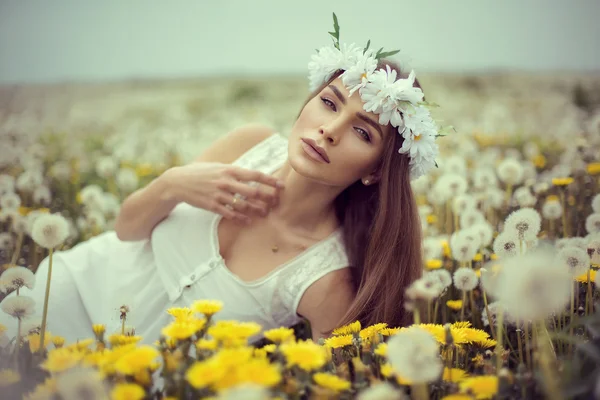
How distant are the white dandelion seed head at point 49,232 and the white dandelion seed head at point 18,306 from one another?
0.22 m

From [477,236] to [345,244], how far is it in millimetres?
632

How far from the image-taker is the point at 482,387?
1.18 m

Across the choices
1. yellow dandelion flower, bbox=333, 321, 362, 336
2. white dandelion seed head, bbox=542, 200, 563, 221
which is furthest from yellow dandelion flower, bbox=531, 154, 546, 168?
yellow dandelion flower, bbox=333, 321, 362, 336

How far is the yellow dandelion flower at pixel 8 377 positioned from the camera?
1228 mm

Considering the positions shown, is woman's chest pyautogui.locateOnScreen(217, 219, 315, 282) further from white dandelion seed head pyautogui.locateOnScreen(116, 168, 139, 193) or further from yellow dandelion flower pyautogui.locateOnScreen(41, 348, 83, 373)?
white dandelion seed head pyautogui.locateOnScreen(116, 168, 139, 193)

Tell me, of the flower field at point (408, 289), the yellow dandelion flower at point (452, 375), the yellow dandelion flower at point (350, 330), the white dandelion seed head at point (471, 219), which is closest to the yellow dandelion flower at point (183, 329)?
the flower field at point (408, 289)

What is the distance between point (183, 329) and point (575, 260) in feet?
4.78

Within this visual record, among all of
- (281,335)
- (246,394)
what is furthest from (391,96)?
(246,394)

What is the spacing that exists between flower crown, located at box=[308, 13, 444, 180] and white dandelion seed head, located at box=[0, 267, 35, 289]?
1374mm

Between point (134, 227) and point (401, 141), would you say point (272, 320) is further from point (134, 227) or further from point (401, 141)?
point (401, 141)

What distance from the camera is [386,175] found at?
2268mm

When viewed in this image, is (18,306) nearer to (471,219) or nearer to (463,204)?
(471,219)

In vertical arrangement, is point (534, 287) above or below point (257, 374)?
above

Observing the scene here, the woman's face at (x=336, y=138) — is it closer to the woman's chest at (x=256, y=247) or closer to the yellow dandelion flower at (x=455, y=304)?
the woman's chest at (x=256, y=247)
